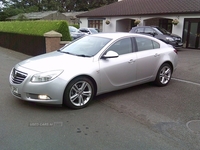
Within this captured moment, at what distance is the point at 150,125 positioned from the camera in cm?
361

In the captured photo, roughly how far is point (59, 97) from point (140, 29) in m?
12.4

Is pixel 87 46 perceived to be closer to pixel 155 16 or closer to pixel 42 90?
pixel 42 90

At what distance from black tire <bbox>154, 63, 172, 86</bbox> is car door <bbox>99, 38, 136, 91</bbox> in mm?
1004

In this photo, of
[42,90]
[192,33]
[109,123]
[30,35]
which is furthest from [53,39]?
[192,33]

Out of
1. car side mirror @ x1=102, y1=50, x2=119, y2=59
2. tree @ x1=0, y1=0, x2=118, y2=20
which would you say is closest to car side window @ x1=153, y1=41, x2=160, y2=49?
car side mirror @ x1=102, y1=50, x2=119, y2=59

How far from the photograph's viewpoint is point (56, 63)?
167 inches

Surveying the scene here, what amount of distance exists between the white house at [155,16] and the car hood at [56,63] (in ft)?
44.6

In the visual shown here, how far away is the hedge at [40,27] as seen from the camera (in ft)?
32.8

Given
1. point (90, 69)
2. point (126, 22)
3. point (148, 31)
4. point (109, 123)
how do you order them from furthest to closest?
point (126, 22) → point (148, 31) → point (90, 69) → point (109, 123)

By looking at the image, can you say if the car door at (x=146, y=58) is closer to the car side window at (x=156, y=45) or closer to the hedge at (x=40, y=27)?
the car side window at (x=156, y=45)

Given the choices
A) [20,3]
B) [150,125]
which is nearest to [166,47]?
[150,125]

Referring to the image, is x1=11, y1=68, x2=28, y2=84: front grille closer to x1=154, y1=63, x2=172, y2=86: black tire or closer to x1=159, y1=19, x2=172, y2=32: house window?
x1=154, y1=63, x2=172, y2=86: black tire

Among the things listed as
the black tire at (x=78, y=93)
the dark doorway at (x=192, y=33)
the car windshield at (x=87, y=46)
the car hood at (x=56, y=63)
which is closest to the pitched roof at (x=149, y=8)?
the dark doorway at (x=192, y=33)

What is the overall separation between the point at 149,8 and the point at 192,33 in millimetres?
5498
